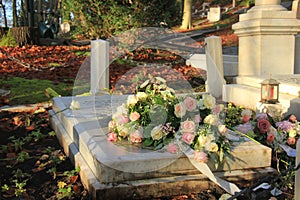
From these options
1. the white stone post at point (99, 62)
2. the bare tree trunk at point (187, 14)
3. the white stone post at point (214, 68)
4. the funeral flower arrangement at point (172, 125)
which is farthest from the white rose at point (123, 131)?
the bare tree trunk at point (187, 14)

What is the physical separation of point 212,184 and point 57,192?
1.21 meters

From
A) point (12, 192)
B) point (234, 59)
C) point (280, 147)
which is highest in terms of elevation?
point (234, 59)

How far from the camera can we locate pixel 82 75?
829cm

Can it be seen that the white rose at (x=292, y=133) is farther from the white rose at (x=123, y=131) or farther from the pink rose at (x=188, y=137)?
the white rose at (x=123, y=131)

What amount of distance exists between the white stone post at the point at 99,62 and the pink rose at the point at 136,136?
3242mm

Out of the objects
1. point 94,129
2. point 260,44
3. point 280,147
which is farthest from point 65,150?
point 260,44

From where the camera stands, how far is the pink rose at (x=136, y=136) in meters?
3.23

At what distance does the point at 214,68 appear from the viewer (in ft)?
22.3

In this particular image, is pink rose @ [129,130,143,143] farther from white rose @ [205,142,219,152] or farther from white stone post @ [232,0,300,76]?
white stone post @ [232,0,300,76]

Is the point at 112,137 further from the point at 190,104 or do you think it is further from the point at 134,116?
the point at 190,104

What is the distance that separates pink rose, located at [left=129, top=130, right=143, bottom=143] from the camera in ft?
10.6

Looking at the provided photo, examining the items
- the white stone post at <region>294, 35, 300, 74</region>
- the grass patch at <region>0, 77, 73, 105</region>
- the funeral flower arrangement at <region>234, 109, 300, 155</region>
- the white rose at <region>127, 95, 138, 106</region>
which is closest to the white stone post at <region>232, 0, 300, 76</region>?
the white stone post at <region>294, 35, 300, 74</region>

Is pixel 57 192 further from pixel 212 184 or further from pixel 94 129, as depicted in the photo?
pixel 212 184

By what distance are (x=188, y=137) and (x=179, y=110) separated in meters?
0.29
